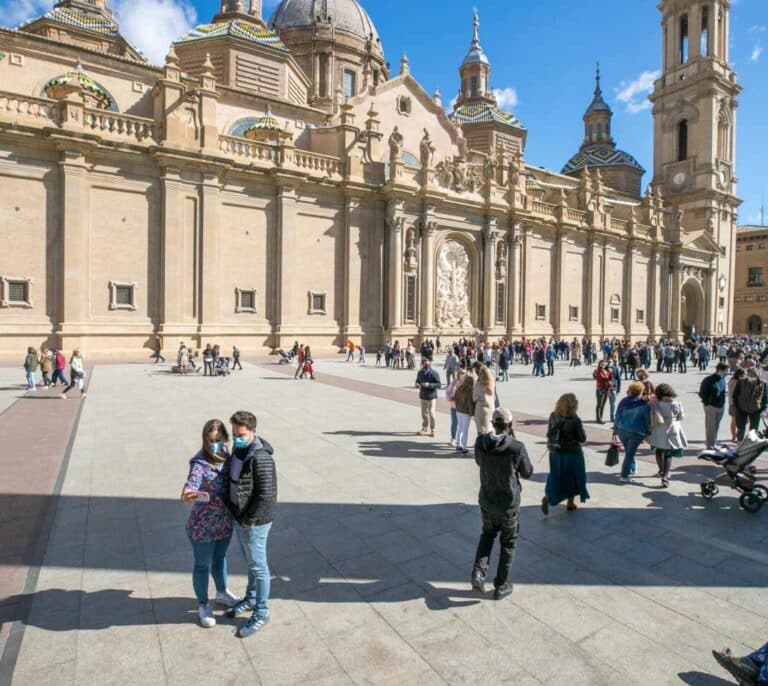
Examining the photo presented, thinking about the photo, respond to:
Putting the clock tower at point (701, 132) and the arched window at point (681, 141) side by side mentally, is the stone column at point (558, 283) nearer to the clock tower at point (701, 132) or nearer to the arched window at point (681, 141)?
the clock tower at point (701, 132)

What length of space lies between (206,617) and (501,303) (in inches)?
1465

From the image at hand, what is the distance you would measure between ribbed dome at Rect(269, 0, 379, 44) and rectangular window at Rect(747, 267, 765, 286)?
200 feet

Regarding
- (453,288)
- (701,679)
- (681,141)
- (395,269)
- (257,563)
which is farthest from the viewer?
(681,141)

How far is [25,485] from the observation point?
23.5ft

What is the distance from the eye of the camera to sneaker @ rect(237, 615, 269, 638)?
3.90m

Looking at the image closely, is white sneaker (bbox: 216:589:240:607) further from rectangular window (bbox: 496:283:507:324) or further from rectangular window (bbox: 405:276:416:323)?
rectangular window (bbox: 496:283:507:324)

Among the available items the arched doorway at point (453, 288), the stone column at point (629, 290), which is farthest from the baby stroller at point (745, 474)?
the stone column at point (629, 290)

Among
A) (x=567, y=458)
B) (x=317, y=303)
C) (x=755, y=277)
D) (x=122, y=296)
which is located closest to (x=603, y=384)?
(x=567, y=458)

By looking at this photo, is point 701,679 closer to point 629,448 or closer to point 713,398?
point 629,448

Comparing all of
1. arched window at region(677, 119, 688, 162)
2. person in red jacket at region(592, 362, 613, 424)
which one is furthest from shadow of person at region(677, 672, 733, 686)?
arched window at region(677, 119, 688, 162)

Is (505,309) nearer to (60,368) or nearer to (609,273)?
(609,273)

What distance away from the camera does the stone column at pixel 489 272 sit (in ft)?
124

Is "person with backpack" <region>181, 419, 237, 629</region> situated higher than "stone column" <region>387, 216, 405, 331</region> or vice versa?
"stone column" <region>387, 216, 405, 331</region>

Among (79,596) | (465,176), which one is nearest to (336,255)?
(465,176)
